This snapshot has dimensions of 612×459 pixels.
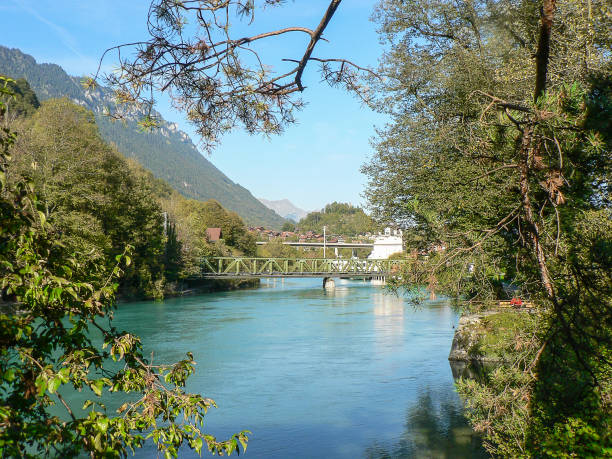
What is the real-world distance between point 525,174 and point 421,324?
1941cm

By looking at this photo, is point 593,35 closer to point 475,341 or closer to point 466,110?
point 466,110

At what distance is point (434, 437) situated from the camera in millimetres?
9109

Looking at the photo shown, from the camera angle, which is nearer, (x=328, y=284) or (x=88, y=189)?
(x=88, y=189)

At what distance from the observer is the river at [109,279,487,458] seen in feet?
29.8

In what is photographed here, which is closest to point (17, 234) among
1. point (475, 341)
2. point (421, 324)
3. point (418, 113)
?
point (418, 113)

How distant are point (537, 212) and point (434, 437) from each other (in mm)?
5426

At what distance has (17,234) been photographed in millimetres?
2576

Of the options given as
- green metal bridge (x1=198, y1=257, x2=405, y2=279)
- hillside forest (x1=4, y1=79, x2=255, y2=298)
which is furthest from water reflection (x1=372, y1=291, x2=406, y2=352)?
hillside forest (x1=4, y1=79, x2=255, y2=298)

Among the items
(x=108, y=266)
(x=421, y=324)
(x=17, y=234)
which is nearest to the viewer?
(x=17, y=234)

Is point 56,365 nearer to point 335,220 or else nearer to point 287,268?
point 287,268

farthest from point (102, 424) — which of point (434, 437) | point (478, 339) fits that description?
point (478, 339)

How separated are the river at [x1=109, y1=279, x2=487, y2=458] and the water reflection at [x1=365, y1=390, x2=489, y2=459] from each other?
17 millimetres

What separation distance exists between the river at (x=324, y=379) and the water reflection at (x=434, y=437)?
0.06ft

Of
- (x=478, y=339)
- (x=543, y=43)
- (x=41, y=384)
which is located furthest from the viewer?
(x=478, y=339)
